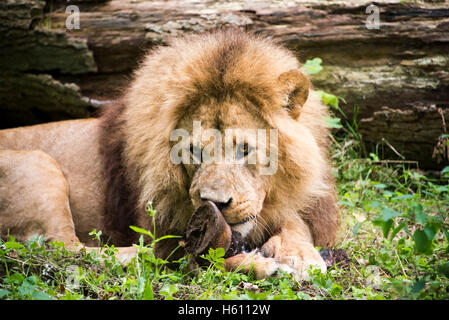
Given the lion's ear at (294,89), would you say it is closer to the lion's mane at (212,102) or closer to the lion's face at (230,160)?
the lion's mane at (212,102)

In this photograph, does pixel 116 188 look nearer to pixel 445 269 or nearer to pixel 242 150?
pixel 242 150

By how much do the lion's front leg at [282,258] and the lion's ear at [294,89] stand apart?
85 cm

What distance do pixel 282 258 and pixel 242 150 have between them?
743 mm

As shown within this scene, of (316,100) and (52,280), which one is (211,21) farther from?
(52,280)

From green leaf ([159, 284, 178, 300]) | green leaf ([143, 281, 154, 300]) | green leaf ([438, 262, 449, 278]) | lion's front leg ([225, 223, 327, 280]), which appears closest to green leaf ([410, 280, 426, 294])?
green leaf ([438, 262, 449, 278])

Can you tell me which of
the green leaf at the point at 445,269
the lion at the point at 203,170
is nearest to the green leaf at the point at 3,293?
the lion at the point at 203,170

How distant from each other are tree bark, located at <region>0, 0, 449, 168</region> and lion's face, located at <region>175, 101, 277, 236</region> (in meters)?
2.16

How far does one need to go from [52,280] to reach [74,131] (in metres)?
1.80

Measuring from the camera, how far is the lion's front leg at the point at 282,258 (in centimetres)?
324

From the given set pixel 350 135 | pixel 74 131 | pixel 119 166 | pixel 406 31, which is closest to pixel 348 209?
pixel 350 135

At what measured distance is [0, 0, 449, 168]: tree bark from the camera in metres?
5.19

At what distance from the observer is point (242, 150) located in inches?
130

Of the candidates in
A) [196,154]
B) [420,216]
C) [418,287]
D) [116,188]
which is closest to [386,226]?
[420,216]

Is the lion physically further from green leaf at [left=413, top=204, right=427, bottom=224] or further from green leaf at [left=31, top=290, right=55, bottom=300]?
green leaf at [left=31, top=290, right=55, bottom=300]
